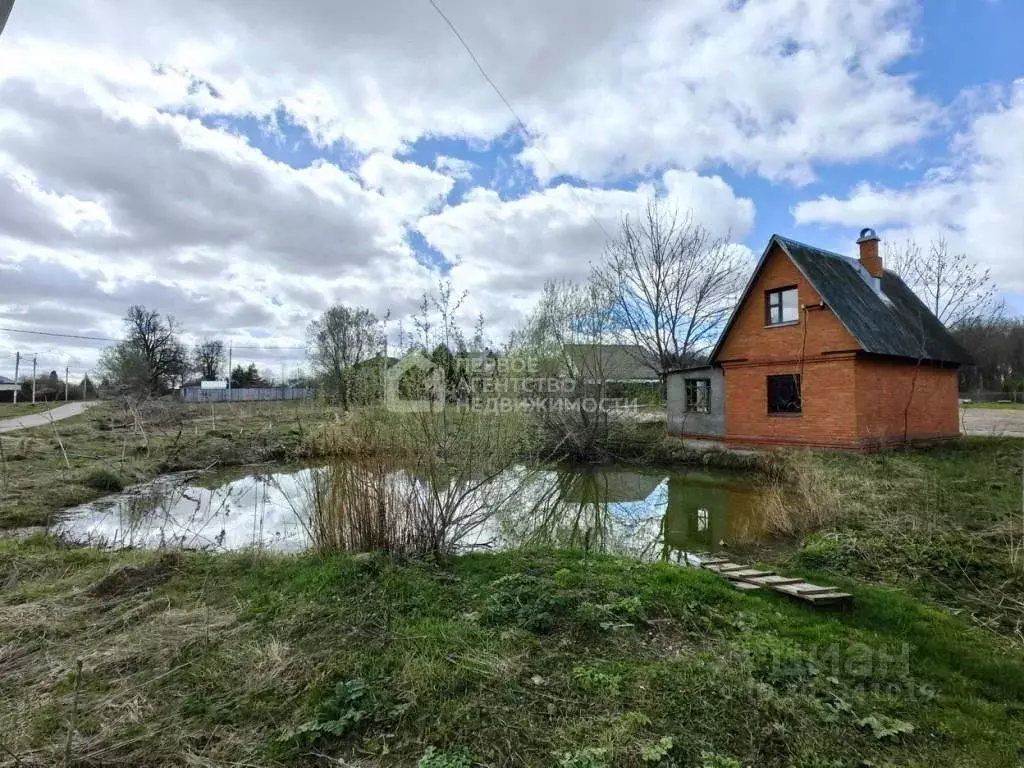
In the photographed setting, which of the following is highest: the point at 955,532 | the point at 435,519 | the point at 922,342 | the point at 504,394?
the point at 922,342

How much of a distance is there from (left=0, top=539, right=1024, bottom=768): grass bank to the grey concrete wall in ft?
43.7

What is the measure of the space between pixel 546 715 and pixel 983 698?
106 inches

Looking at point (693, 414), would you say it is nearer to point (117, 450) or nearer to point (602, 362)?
point (602, 362)

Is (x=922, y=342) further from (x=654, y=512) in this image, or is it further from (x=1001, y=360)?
(x=1001, y=360)

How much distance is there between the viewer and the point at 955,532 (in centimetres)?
634

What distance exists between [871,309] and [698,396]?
19.1ft

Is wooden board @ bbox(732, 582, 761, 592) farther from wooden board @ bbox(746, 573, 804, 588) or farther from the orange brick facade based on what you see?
the orange brick facade

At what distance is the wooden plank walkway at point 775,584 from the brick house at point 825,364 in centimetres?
1060

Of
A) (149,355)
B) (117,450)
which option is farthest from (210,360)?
(117,450)

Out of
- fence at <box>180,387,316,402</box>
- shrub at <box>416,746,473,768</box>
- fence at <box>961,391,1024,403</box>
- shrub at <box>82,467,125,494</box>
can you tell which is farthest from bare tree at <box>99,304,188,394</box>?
fence at <box>961,391,1024,403</box>

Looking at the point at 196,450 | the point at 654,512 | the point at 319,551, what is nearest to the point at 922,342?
the point at 654,512

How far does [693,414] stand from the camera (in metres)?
18.5

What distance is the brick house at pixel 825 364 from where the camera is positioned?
1452cm

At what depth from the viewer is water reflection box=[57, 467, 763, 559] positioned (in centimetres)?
695
